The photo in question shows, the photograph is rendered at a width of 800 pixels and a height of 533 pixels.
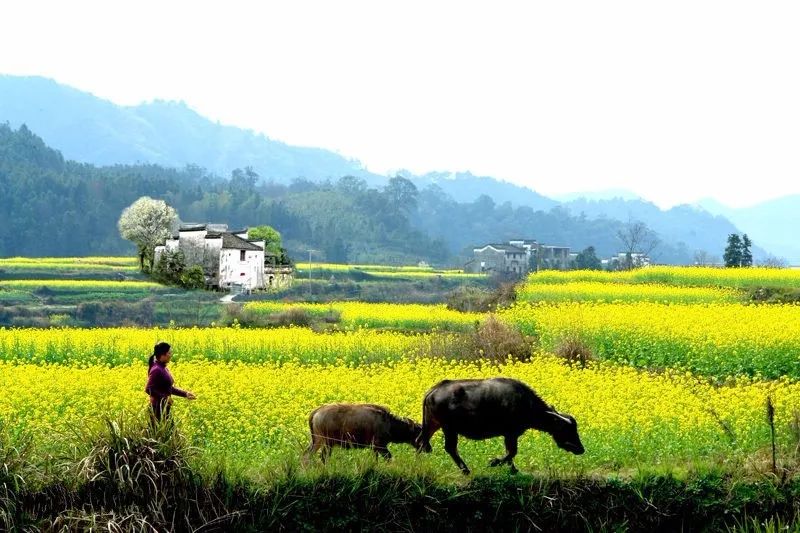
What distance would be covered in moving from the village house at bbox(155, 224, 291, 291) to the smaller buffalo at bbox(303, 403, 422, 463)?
62.9 ft

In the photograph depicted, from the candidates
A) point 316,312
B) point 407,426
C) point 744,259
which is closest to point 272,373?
point 407,426

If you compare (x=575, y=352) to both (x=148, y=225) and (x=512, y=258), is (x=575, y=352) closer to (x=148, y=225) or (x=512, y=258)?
(x=148, y=225)

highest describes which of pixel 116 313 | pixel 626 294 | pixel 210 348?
pixel 626 294

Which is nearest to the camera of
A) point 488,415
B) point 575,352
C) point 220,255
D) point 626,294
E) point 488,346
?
point 488,415

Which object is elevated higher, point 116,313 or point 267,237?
point 267,237

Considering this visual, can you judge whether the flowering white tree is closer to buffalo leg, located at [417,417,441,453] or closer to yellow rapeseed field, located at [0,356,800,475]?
yellow rapeseed field, located at [0,356,800,475]

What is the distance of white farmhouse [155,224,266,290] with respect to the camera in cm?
3077

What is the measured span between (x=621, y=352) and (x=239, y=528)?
1388 centimetres

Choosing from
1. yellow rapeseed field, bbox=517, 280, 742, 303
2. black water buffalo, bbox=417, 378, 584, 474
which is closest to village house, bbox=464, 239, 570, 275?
yellow rapeseed field, bbox=517, 280, 742, 303

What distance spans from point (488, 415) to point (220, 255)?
67.6ft

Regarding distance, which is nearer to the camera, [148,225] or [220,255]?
[220,255]

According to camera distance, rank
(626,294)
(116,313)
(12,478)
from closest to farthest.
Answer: (12,478), (626,294), (116,313)

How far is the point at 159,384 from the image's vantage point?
1153 centimetres

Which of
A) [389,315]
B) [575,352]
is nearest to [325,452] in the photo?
[575,352]
